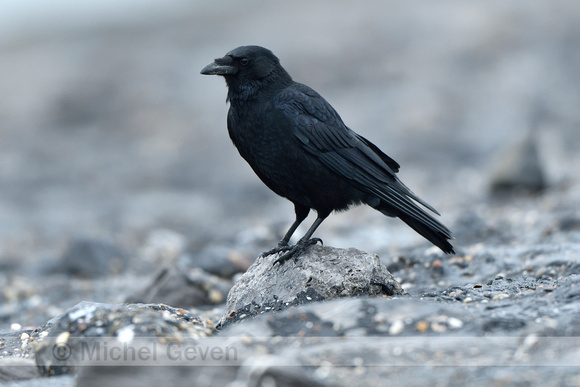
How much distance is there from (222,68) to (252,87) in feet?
0.90

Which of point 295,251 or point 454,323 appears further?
point 295,251

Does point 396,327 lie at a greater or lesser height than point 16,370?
greater

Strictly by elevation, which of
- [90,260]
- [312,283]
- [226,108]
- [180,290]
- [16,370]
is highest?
[226,108]

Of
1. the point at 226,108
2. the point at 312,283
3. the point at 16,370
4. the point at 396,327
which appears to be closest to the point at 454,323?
the point at 396,327

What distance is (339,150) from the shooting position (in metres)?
5.58

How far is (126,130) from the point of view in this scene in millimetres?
19531

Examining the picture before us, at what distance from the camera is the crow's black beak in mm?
5569

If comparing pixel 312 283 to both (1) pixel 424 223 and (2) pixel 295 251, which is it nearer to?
(2) pixel 295 251

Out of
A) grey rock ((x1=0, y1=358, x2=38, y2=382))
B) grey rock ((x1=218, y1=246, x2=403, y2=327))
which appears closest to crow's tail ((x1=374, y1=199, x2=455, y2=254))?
grey rock ((x1=218, y1=246, x2=403, y2=327))

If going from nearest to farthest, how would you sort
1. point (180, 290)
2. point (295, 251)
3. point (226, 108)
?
point (295, 251), point (180, 290), point (226, 108)

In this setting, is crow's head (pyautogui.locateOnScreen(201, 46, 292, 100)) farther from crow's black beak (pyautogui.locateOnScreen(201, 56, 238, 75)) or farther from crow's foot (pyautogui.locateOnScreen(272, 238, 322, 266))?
crow's foot (pyautogui.locateOnScreen(272, 238, 322, 266))

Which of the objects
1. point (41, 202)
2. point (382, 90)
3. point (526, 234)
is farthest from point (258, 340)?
point (382, 90)

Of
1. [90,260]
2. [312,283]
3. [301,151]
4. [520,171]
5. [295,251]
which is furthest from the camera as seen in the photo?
[520,171]

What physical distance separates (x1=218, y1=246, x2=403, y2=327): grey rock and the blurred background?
3.36 metres
